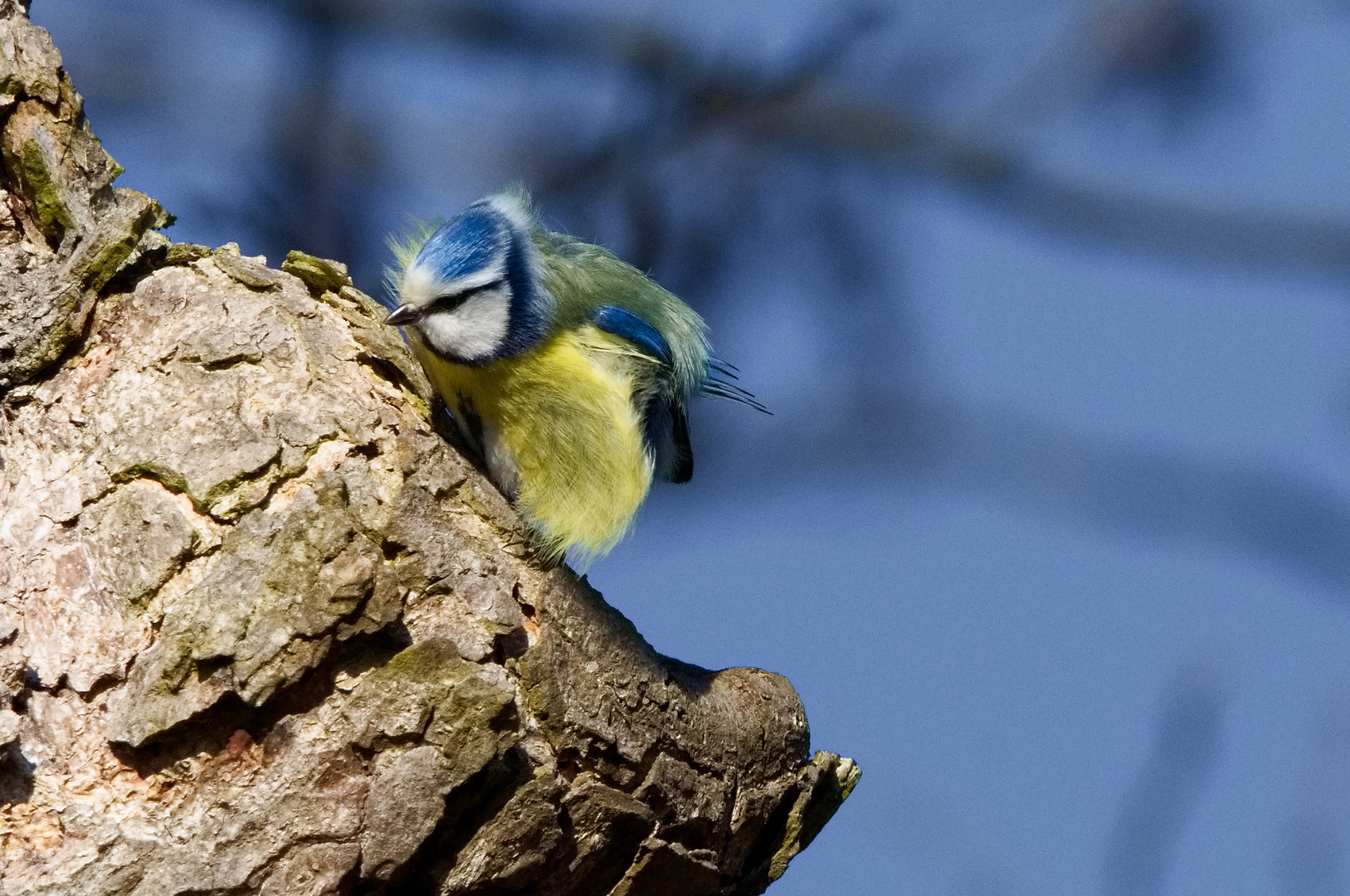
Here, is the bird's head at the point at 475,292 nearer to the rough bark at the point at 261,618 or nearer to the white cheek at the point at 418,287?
the white cheek at the point at 418,287

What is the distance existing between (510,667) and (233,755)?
36cm

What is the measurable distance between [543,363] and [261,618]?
737mm

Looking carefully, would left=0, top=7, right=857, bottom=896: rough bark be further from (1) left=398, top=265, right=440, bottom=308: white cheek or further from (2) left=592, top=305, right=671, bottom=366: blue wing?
(2) left=592, top=305, right=671, bottom=366: blue wing

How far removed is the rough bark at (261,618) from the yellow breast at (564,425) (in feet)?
0.58

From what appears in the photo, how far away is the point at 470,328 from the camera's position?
219 centimetres

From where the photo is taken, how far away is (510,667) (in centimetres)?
184

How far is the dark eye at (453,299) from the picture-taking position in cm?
217

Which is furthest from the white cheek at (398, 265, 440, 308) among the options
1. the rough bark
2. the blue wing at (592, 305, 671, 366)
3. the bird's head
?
the blue wing at (592, 305, 671, 366)

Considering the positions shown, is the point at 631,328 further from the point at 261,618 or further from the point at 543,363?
the point at 261,618

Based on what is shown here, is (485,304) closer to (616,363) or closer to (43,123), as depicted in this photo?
(616,363)

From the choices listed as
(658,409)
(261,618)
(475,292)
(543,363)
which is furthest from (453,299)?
(261,618)

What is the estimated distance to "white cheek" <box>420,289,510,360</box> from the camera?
2168mm

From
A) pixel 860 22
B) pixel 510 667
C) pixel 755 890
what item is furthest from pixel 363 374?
pixel 860 22

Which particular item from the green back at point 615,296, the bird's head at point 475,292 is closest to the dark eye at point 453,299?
the bird's head at point 475,292
